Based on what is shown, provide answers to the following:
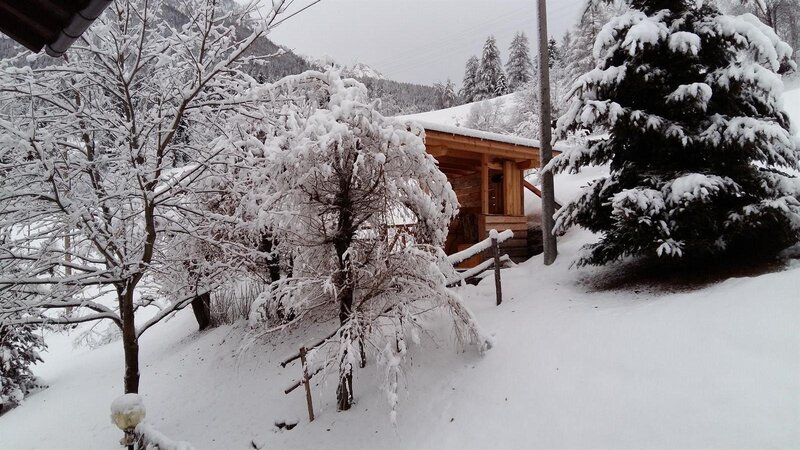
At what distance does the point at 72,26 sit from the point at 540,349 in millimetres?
5530

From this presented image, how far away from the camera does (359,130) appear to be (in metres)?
5.11

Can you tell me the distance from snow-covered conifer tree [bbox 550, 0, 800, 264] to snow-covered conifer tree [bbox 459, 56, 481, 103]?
47.4 metres

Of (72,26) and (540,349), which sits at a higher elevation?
(72,26)

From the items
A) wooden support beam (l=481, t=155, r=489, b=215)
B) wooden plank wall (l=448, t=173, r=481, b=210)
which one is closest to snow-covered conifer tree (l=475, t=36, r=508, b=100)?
wooden plank wall (l=448, t=173, r=481, b=210)

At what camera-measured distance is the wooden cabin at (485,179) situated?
941 cm

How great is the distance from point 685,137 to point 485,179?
5102 mm

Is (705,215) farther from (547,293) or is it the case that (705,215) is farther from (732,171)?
(547,293)

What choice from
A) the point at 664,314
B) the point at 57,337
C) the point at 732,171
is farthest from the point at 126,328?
the point at 57,337

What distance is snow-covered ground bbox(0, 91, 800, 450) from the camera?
146 inches

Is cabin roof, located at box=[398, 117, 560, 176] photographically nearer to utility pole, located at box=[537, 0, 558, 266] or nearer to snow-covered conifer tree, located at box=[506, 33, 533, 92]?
utility pole, located at box=[537, 0, 558, 266]

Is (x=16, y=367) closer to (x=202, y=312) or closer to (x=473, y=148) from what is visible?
(x=202, y=312)

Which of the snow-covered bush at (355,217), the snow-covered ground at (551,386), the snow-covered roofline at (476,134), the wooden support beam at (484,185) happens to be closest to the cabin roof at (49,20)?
the snow-covered bush at (355,217)

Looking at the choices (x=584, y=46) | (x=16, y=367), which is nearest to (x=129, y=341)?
(x=16, y=367)

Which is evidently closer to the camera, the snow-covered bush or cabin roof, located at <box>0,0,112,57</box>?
cabin roof, located at <box>0,0,112,57</box>
